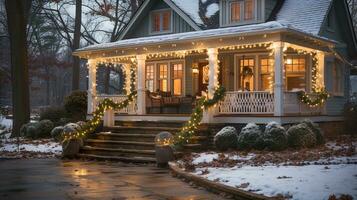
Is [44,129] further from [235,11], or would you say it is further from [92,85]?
[235,11]

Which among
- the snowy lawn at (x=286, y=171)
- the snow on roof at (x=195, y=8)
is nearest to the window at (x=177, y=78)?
the snow on roof at (x=195, y=8)

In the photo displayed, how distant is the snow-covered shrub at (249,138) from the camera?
16.8 m

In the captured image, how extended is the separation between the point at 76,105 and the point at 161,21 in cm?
610

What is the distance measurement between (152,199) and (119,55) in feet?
46.0

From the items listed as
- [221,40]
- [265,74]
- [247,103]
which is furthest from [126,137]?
[265,74]

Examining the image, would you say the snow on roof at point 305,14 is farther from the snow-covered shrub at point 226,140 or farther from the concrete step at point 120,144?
the concrete step at point 120,144

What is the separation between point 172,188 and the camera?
36.1 ft

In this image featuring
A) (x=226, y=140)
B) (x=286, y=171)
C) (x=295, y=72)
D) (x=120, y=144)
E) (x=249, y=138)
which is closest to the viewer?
(x=286, y=171)

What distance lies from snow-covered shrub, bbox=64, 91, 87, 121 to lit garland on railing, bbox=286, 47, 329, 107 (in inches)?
447

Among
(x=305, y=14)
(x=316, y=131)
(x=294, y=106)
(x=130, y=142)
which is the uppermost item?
(x=305, y=14)

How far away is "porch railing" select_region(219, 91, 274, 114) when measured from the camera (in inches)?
746

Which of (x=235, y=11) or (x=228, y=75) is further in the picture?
(x=235, y=11)

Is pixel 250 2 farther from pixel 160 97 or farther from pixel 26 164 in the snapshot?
pixel 26 164

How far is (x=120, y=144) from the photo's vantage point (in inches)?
741
